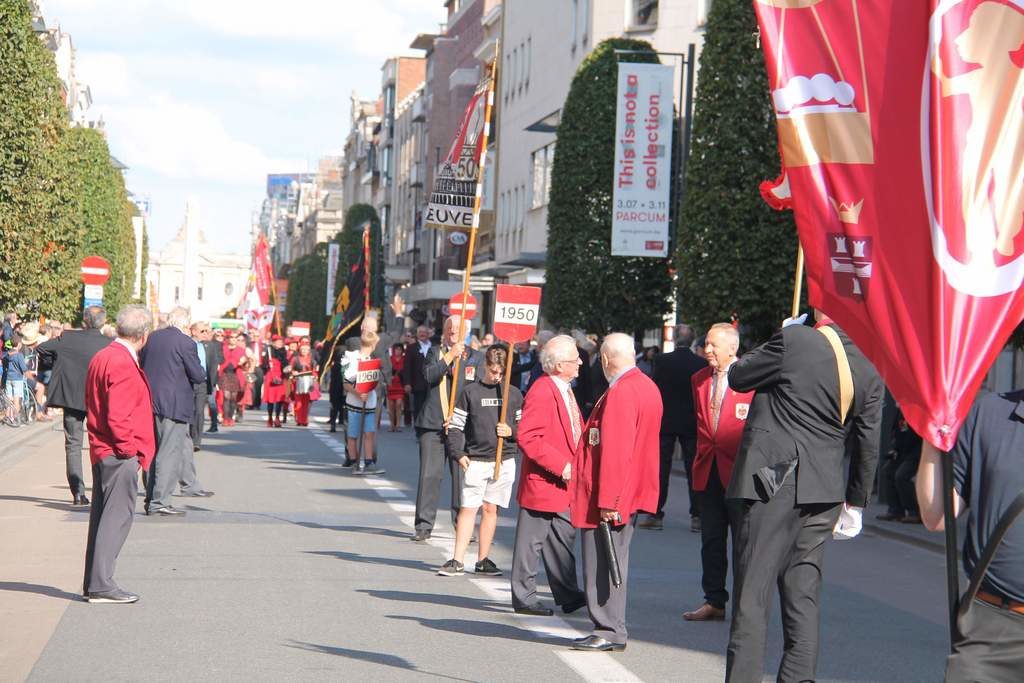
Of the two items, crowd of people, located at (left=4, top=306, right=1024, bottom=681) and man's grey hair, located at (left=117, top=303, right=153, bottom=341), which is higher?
man's grey hair, located at (left=117, top=303, right=153, bottom=341)

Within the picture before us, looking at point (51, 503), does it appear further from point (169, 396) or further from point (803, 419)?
point (803, 419)

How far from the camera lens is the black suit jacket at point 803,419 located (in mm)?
7688

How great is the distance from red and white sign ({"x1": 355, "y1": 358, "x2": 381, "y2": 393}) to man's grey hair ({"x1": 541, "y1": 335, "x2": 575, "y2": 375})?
11.1 metres

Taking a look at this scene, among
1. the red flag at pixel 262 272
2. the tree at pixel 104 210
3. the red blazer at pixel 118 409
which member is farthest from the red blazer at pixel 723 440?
the tree at pixel 104 210

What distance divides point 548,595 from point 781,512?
4452 mm

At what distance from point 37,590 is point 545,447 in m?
3.51

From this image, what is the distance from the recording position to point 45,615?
34.0 feet

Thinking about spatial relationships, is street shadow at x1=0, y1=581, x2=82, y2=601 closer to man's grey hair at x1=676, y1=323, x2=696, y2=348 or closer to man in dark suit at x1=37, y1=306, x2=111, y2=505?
man in dark suit at x1=37, y1=306, x2=111, y2=505

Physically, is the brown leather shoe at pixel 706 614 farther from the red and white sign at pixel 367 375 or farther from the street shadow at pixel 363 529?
the red and white sign at pixel 367 375

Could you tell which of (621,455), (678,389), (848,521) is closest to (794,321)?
(848,521)

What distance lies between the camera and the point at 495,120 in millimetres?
65188

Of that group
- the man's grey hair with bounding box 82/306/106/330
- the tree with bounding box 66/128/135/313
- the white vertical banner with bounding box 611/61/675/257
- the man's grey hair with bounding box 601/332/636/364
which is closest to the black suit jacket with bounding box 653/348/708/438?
the man's grey hair with bounding box 82/306/106/330

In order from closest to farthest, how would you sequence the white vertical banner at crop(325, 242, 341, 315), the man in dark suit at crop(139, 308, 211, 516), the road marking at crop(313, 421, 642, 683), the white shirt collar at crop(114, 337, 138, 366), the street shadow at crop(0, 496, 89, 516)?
the road marking at crop(313, 421, 642, 683) → the white shirt collar at crop(114, 337, 138, 366) → the man in dark suit at crop(139, 308, 211, 516) → the street shadow at crop(0, 496, 89, 516) → the white vertical banner at crop(325, 242, 341, 315)

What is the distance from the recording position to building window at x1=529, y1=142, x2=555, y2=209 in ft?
177
